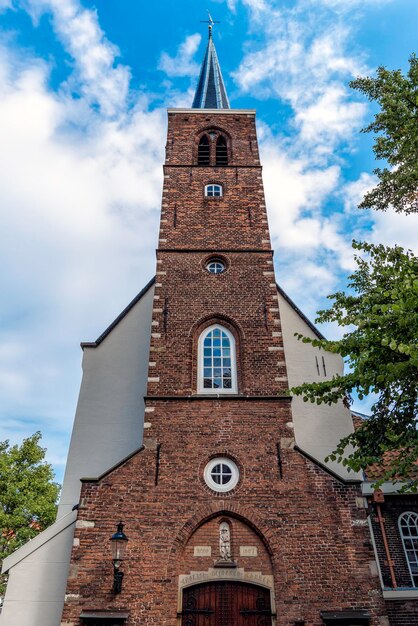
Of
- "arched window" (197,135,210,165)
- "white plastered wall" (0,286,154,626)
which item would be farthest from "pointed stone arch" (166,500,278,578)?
"arched window" (197,135,210,165)

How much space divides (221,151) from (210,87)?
7.73 meters

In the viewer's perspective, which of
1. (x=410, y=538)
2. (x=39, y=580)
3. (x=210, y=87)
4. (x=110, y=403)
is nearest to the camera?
(x=39, y=580)

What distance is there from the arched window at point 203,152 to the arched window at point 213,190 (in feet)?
5.66

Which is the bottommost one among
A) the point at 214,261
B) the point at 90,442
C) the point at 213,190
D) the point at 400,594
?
the point at 400,594

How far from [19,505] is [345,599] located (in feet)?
56.0

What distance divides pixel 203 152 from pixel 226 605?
1502 centimetres

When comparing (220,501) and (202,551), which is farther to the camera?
(220,501)

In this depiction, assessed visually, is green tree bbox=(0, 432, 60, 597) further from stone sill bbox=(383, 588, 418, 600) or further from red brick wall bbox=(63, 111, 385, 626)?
stone sill bbox=(383, 588, 418, 600)

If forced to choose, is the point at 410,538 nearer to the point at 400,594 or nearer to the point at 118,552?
the point at 400,594

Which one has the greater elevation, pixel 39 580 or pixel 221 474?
pixel 221 474

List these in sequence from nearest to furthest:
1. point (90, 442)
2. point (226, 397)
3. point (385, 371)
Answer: point (385, 371) < point (226, 397) < point (90, 442)

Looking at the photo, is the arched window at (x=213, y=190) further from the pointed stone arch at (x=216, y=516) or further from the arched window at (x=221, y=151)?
the pointed stone arch at (x=216, y=516)

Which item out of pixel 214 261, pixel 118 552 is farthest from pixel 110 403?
pixel 118 552

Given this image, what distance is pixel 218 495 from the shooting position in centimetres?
964
